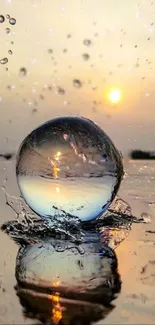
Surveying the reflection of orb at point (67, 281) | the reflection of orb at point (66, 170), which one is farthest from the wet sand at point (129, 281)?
the reflection of orb at point (66, 170)

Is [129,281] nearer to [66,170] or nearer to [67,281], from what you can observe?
[67,281]

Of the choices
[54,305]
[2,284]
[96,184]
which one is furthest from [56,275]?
[96,184]

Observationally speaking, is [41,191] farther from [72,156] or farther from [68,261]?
[68,261]

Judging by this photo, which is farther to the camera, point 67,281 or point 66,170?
point 66,170

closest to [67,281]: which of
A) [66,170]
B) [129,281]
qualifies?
[129,281]

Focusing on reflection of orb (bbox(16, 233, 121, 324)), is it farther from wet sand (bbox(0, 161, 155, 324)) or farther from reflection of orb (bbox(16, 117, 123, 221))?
reflection of orb (bbox(16, 117, 123, 221))
